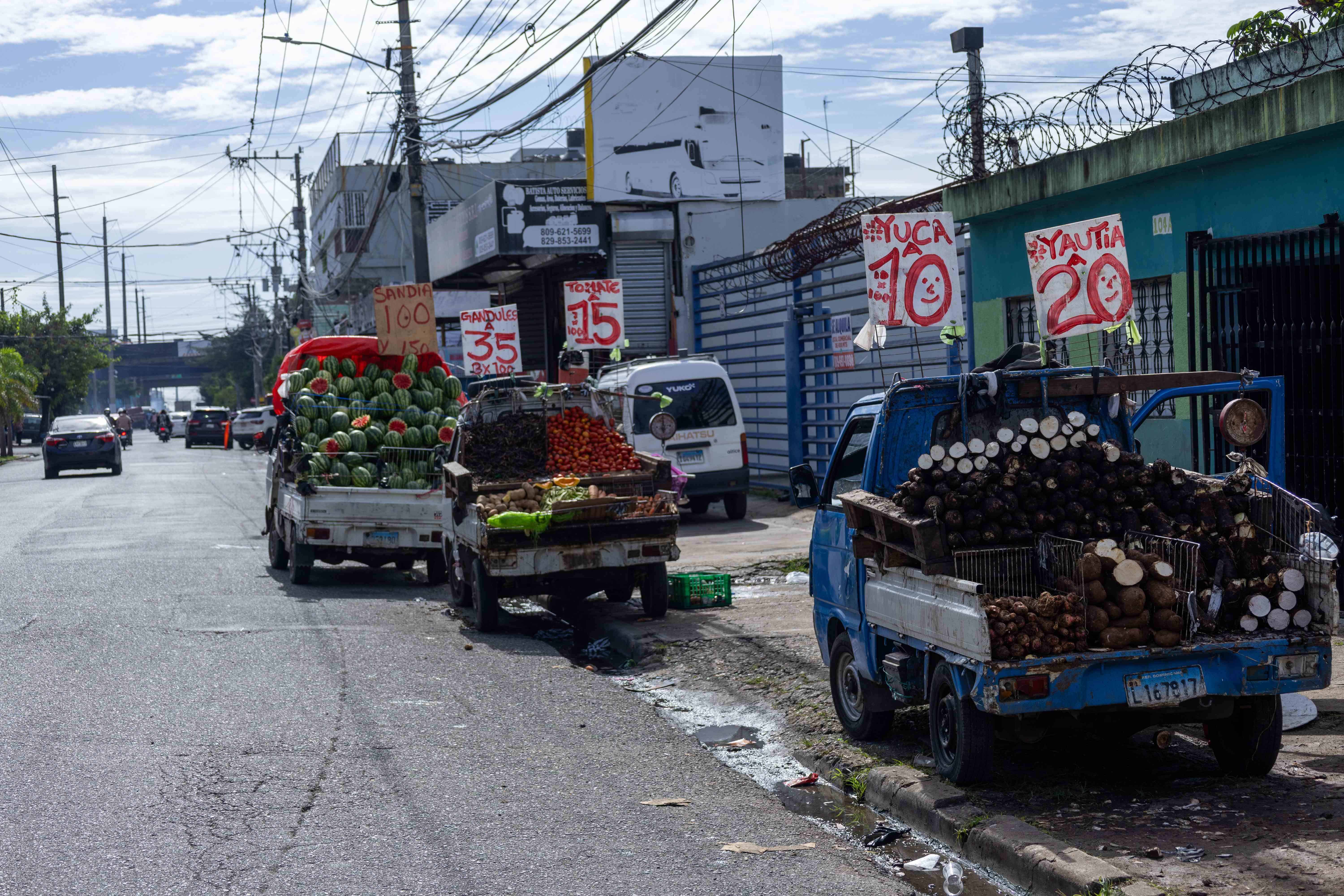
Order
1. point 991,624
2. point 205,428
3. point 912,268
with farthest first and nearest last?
point 205,428, point 912,268, point 991,624

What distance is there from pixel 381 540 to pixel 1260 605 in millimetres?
10037

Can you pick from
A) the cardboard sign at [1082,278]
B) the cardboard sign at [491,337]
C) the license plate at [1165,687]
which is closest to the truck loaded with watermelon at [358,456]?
the cardboard sign at [491,337]

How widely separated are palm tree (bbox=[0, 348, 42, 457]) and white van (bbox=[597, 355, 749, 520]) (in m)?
42.1

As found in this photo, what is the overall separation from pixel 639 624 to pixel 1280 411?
6.09 m

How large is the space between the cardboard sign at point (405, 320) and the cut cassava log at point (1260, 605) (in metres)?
11.3

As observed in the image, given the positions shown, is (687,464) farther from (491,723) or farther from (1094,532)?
(1094,532)

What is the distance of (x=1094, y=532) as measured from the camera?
6.22 metres

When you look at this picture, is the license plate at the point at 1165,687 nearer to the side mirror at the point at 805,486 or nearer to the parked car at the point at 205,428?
the side mirror at the point at 805,486

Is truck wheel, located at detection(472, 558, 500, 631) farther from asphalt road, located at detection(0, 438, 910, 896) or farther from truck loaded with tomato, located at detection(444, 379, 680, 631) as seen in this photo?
asphalt road, located at detection(0, 438, 910, 896)

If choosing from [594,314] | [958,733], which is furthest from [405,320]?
[958,733]

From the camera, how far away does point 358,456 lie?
48.8 feet

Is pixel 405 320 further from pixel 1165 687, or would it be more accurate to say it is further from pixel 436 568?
pixel 1165 687

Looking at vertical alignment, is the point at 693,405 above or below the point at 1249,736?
above

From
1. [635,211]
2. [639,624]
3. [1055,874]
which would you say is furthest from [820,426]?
[1055,874]
